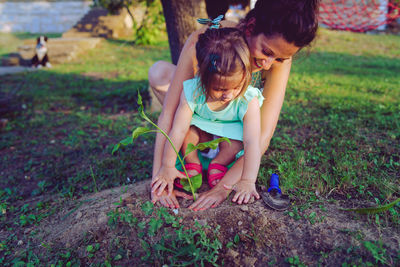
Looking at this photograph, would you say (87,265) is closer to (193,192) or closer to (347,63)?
(193,192)

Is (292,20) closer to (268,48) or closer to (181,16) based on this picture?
(268,48)

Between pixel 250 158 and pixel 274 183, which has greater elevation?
pixel 250 158

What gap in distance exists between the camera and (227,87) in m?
1.71

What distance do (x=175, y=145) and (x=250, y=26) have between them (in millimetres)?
890

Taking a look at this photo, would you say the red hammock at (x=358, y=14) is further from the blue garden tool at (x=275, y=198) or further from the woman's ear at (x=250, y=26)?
the blue garden tool at (x=275, y=198)

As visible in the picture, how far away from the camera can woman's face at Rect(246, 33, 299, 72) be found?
1.71m

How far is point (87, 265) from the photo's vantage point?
5.03ft

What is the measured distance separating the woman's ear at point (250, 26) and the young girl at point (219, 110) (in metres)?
0.09

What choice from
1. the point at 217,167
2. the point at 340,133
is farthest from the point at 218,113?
the point at 340,133

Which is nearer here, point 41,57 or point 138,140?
point 138,140

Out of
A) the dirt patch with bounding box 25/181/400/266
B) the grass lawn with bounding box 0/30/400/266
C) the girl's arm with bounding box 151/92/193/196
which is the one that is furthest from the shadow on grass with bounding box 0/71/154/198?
the dirt patch with bounding box 25/181/400/266

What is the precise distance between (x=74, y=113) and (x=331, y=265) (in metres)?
3.78

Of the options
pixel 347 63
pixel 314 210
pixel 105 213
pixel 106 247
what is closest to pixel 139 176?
pixel 105 213

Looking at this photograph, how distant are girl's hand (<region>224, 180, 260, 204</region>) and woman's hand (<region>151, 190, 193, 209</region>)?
315 mm
